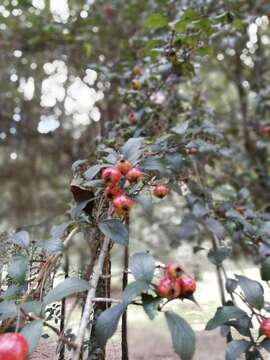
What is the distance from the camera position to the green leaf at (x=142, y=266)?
0.62 m

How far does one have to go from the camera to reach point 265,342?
0.71 meters

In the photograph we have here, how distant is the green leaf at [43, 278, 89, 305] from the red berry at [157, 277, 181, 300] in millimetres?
116

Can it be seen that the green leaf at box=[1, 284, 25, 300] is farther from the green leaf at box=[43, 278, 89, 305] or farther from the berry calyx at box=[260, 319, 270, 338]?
the berry calyx at box=[260, 319, 270, 338]

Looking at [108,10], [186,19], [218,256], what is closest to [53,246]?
[218,256]

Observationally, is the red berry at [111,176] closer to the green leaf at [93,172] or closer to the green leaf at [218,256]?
the green leaf at [93,172]

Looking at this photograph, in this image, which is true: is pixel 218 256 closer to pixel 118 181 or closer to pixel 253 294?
pixel 253 294

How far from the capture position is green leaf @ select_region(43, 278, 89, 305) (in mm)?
604

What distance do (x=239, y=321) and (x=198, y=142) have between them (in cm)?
57

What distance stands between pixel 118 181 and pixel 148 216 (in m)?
0.52

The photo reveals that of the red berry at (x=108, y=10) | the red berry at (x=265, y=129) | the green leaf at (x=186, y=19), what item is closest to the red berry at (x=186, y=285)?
the green leaf at (x=186, y=19)

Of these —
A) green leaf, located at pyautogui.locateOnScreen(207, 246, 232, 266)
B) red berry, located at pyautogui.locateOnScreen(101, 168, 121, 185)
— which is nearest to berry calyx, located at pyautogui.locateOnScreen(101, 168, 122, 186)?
red berry, located at pyautogui.locateOnScreen(101, 168, 121, 185)

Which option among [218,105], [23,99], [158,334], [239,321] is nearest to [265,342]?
[239,321]

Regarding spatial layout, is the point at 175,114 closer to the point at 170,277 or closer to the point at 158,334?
the point at 158,334

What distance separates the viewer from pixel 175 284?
1.94 feet
